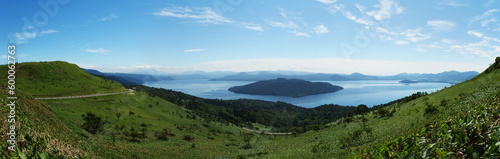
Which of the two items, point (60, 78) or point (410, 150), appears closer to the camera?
point (410, 150)

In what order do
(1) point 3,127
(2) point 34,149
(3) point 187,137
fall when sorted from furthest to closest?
(3) point 187,137
(1) point 3,127
(2) point 34,149

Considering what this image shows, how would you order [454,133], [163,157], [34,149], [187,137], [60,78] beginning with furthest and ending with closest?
[60,78], [187,137], [163,157], [34,149], [454,133]

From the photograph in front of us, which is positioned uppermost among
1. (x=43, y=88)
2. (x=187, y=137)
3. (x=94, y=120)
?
(x=43, y=88)

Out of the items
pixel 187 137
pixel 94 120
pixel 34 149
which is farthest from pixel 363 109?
pixel 34 149

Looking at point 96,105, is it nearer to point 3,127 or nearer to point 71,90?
point 71,90

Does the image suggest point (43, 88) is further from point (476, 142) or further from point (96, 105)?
point (476, 142)

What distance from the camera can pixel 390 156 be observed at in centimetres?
530

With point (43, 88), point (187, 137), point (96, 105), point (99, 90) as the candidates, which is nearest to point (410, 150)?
point (187, 137)

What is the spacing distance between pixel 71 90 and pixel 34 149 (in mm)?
99081

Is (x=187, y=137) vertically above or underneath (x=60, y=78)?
underneath

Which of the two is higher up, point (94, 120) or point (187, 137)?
point (94, 120)

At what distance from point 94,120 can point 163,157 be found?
2445 centimetres

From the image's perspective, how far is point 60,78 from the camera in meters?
91.9

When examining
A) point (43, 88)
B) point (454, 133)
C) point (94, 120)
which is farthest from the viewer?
point (43, 88)
